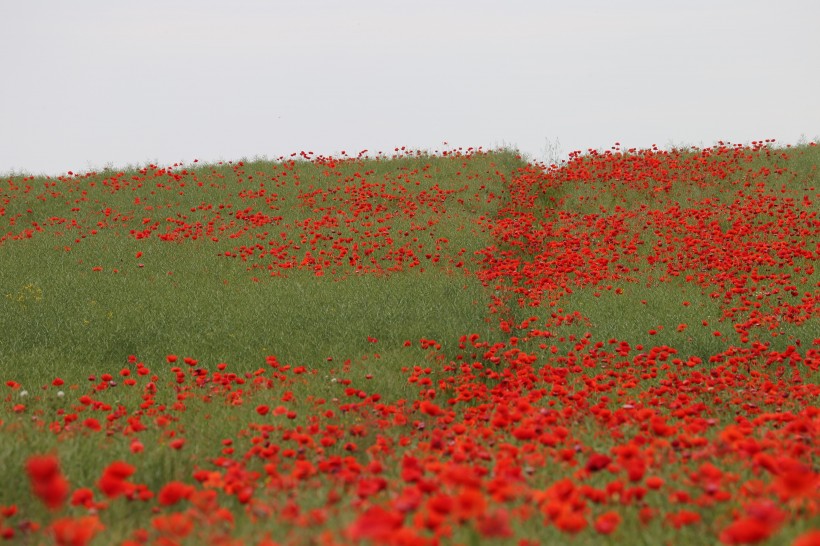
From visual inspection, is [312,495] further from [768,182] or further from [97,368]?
[768,182]

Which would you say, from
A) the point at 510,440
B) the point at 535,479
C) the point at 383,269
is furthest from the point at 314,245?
the point at 535,479

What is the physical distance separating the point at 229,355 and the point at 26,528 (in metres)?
5.46

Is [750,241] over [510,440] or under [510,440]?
over

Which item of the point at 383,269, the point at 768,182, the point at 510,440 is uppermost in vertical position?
the point at 768,182

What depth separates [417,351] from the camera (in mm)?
8641

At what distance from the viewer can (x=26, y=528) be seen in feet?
10.9

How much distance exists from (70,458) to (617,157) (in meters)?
18.0

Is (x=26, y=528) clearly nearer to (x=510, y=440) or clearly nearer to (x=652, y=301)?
(x=510, y=440)

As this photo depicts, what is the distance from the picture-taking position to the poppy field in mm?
3164

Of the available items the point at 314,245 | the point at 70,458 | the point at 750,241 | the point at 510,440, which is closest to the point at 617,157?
the point at 750,241

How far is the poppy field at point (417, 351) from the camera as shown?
3.16 metres

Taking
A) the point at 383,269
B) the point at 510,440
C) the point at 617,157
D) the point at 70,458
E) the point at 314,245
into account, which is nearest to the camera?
the point at 70,458

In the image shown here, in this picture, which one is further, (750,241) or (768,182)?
(768,182)

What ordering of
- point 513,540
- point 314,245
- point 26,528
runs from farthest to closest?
point 314,245
point 26,528
point 513,540
